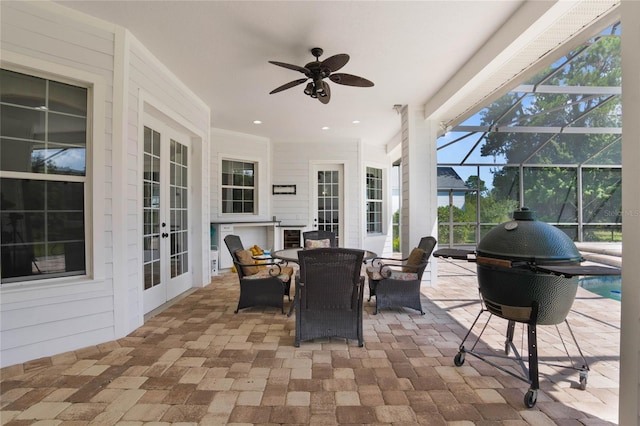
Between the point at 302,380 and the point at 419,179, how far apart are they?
12.0 feet

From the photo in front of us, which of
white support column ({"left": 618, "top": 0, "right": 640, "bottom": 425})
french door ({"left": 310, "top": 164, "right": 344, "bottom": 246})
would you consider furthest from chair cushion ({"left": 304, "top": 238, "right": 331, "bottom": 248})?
white support column ({"left": 618, "top": 0, "right": 640, "bottom": 425})

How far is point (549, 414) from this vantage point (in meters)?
1.82

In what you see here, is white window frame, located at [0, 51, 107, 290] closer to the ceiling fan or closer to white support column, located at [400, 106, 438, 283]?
the ceiling fan

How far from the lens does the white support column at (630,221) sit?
59.2 inches

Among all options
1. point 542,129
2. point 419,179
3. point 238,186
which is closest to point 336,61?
point 419,179

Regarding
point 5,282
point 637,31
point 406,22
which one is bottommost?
point 5,282

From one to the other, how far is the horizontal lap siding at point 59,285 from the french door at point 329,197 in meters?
4.99

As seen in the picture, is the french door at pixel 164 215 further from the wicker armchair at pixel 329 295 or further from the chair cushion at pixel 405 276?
the chair cushion at pixel 405 276

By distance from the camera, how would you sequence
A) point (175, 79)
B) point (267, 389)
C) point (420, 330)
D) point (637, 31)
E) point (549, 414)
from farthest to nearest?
point (175, 79) → point (420, 330) → point (267, 389) → point (549, 414) → point (637, 31)

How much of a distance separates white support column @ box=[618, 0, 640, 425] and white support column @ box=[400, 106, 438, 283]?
3.27m

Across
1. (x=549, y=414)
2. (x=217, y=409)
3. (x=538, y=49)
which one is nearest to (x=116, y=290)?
(x=217, y=409)

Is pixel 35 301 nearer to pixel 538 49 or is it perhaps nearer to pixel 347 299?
pixel 347 299

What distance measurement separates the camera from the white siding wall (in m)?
2.43

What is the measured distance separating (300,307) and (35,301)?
7.13 ft
